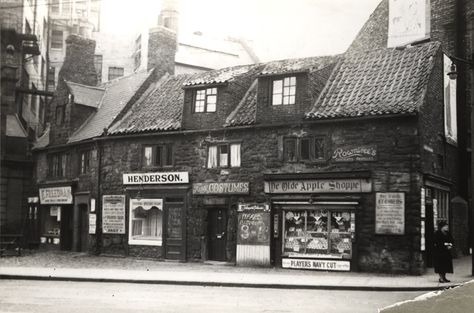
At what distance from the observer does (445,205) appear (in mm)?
22906

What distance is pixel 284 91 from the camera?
21.7 metres

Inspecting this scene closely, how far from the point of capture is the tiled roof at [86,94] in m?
30.0

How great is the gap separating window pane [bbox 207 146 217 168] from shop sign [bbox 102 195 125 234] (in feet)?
15.7

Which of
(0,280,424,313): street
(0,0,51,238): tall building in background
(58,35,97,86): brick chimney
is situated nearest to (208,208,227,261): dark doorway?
(0,280,424,313): street

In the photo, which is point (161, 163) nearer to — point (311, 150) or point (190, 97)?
point (190, 97)

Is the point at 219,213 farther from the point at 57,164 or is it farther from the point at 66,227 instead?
the point at 57,164

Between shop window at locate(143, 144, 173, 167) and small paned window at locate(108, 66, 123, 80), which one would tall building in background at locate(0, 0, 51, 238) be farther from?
small paned window at locate(108, 66, 123, 80)

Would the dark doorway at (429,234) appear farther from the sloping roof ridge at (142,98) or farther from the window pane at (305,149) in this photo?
the sloping roof ridge at (142,98)

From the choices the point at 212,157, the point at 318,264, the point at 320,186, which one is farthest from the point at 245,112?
the point at 318,264

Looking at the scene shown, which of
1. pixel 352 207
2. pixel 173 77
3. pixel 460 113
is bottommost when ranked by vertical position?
pixel 352 207

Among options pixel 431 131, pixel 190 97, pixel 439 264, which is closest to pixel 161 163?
pixel 190 97

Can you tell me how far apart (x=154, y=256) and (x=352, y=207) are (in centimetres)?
911

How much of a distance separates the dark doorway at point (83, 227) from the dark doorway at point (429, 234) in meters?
15.9

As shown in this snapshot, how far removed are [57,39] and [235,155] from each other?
33433mm
